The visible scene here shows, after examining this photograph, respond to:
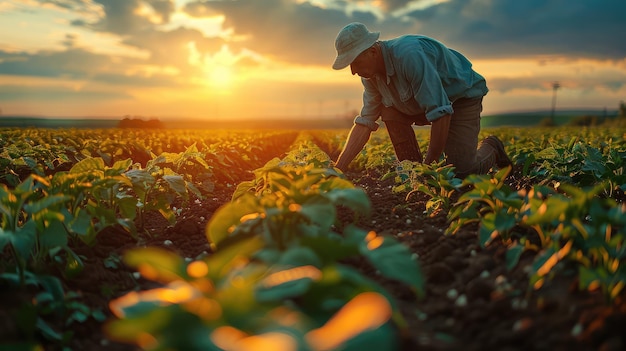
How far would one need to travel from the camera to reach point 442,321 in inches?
79.9

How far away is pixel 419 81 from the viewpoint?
4605mm

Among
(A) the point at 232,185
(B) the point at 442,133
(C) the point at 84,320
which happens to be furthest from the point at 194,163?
(C) the point at 84,320

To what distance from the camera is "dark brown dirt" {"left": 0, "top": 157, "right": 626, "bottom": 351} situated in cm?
170

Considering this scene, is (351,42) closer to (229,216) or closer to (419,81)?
(419,81)

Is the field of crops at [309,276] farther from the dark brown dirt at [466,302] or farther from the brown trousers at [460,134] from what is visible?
the brown trousers at [460,134]

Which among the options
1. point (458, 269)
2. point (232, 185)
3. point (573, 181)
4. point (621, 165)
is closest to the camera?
point (458, 269)

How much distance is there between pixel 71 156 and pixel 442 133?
6469 millimetres

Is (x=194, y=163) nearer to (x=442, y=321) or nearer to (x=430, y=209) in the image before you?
(x=430, y=209)

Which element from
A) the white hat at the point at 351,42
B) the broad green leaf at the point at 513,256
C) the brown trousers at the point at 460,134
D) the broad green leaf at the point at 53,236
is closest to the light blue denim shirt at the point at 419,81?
the brown trousers at the point at 460,134

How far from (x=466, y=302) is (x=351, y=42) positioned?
279 centimetres

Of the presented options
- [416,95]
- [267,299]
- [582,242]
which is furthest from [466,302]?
[416,95]

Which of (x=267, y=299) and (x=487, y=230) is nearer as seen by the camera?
(x=267, y=299)

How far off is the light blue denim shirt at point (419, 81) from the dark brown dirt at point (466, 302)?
4.76 ft

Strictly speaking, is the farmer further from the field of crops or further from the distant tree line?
the distant tree line
